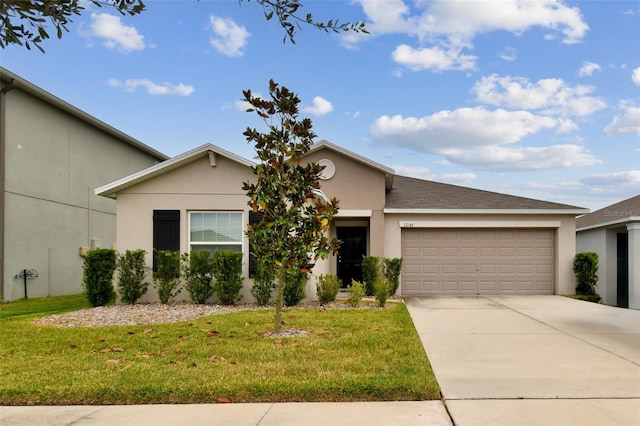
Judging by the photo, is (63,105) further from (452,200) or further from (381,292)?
(452,200)

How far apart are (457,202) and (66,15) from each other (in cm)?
1422

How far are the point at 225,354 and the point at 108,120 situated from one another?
17.1 m

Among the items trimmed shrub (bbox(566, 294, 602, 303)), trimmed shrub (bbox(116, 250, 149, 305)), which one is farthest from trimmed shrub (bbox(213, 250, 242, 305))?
trimmed shrub (bbox(566, 294, 602, 303))

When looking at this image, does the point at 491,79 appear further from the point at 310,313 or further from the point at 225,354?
the point at 225,354

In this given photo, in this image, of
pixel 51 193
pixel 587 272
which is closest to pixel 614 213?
pixel 587 272

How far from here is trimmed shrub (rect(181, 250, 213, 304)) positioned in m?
12.3

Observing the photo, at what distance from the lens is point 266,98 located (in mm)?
8203

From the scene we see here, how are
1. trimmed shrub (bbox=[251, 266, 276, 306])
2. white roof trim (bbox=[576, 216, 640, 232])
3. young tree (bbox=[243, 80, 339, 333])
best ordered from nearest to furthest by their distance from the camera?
young tree (bbox=[243, 80, 339, 333])
trimmed shrub (bbox=[251, 266, 276, 306])
white roof trim (bbox=[576, 216, 640, 232])

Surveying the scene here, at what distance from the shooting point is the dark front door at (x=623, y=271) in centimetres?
1612

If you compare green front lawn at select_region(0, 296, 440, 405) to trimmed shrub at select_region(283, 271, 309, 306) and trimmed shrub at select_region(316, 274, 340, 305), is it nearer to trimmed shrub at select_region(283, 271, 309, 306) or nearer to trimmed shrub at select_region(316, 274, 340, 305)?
trimmed shrub at select_region(283, 271, 309, 306)

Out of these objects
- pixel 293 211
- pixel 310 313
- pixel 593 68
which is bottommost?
pixel 310 313

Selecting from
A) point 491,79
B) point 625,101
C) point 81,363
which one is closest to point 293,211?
point 81,363

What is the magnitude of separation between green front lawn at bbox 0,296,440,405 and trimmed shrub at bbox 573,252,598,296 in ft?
28.4

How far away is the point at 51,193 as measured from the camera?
17.6 meters
